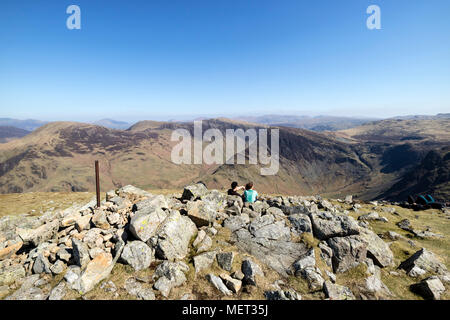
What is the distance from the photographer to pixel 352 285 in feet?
29.8

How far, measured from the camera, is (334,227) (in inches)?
469

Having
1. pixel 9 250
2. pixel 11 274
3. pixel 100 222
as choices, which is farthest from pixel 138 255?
pixel 9 250

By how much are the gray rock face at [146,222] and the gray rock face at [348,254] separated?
30.3 ft

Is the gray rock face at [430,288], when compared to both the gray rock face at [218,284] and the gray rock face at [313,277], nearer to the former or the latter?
the gray rock face at [313,277]

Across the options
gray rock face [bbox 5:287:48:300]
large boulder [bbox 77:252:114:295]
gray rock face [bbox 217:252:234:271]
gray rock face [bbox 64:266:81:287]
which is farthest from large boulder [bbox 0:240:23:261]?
gray rock face [bbox 217:252:234:271]

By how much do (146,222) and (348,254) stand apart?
10.4 m

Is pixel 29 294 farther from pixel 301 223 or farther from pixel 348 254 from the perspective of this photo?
pixel 348 254

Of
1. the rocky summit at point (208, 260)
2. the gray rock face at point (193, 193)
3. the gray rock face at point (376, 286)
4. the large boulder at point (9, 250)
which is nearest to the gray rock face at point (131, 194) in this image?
the rocky summit at point (208, 260)

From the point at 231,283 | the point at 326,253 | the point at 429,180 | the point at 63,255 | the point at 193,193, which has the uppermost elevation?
the point at 193,193

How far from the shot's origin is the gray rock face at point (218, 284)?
8450 mm

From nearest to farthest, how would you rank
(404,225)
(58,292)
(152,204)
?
1. (58,292)
2. (152,204)
3. (404,225)

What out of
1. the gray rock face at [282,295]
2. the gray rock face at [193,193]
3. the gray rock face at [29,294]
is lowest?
the gray rock face at [29,294]
